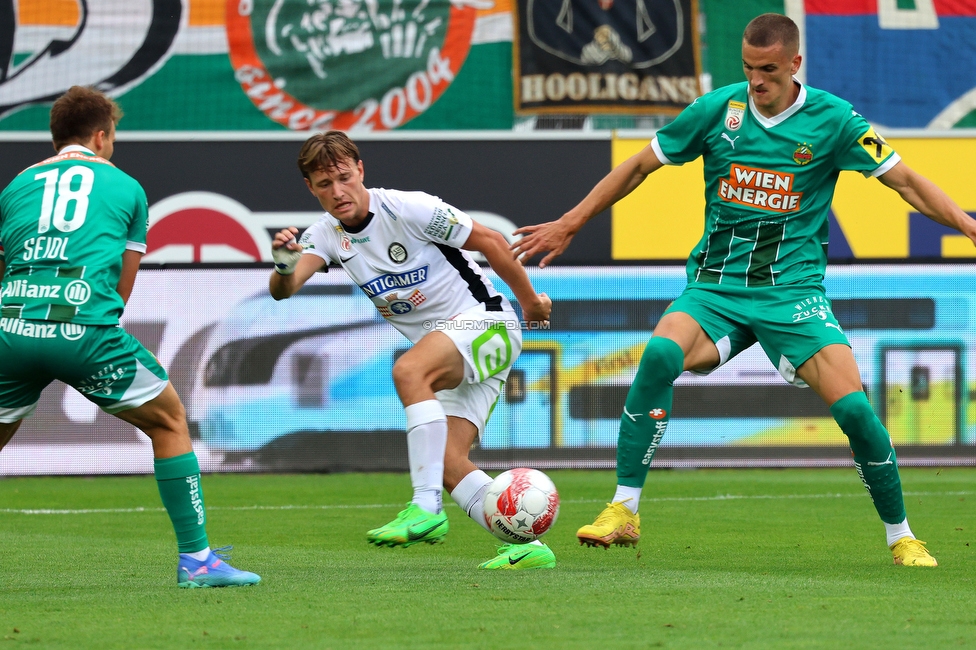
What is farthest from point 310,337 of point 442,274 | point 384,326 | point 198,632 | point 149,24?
point 198,632

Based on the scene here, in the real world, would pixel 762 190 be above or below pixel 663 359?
above

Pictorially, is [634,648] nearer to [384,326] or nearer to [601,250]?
[384,326]

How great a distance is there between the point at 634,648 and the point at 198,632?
124 centimetres

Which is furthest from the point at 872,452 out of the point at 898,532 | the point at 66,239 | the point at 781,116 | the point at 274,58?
the point at 274,58

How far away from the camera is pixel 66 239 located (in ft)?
16.3

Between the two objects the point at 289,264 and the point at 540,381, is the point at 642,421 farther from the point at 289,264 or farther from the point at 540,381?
the point at 540,381

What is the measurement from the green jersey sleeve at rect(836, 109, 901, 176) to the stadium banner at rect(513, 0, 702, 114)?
27.4 feet

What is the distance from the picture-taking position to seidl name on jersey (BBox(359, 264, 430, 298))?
6.18 m

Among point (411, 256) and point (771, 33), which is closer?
point (771, 33)

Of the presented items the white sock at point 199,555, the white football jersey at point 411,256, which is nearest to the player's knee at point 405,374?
the white football jersey at point 411,256

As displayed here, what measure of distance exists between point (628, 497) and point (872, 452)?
39.3 inches

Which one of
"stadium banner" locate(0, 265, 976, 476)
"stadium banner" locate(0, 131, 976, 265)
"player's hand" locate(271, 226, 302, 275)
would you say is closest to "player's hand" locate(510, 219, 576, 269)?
"player's hand" locate(271, 226, 302, 275)

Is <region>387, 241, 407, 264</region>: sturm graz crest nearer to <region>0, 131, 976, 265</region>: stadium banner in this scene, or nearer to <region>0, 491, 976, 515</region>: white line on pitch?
<region>0, 491, 976, 515</region>: white line on pitch

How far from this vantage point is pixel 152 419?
514 centimetres
